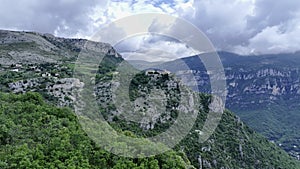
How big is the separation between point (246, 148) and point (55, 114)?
9183 centimetres

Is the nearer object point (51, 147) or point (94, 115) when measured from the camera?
point (51, 147)

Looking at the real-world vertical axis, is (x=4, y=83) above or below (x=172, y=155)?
above

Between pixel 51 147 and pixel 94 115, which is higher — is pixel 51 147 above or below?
above

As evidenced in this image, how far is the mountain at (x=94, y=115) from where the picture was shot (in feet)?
92.2

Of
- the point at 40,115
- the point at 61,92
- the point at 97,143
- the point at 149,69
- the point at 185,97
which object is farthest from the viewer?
the point at 149,69

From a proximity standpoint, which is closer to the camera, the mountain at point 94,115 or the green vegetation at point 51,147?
the green vegetation at point 51,147

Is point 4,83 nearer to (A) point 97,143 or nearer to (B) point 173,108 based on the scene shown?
(B) point 173,108

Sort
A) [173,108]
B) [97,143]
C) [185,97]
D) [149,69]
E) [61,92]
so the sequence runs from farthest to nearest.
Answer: [149,69]
[185,97]
[173,108]
[61,92]
[97,143]

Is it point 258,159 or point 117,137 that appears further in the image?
point 258,159

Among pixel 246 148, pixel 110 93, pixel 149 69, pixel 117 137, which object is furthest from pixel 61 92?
pixel 246 148

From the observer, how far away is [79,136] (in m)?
30.4

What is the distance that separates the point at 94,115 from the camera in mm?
66375

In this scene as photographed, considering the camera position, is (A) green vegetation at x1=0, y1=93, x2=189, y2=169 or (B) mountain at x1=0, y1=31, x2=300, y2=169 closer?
(A) green vegetation at x1=0, y1=93, x2=189, y2=169

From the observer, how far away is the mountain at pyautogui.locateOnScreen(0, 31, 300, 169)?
2811cm
